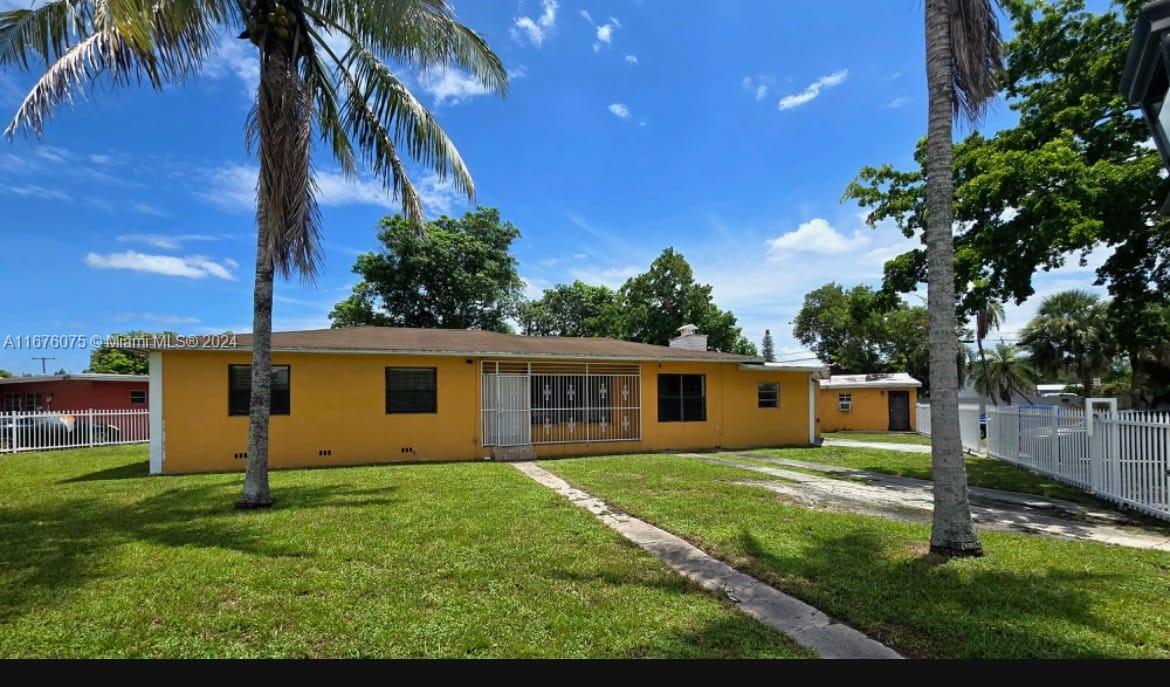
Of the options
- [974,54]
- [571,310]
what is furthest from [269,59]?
[571,310]

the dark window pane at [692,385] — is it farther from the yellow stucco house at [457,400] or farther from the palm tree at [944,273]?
the palm tree at [944,273]

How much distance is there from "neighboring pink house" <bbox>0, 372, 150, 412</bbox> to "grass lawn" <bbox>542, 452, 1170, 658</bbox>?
85.1ft

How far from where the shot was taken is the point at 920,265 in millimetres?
12570

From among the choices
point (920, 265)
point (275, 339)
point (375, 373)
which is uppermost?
point (920, 265)

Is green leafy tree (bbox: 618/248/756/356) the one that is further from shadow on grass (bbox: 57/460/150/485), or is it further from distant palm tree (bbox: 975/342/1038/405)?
shadow on grass (bbox: 57/460/150/485)

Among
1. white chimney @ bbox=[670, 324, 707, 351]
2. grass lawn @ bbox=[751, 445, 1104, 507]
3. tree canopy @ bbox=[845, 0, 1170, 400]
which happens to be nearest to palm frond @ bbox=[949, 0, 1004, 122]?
tree canopy @ bbox=[845, 0, 1170, 400]

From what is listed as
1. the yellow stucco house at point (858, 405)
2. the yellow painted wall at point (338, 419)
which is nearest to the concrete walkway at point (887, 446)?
the yellow stucco house at point (858, 405)

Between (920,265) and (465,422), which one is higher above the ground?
(920,265)

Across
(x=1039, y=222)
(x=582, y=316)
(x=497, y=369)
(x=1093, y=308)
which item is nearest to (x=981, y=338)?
(x=1093, y=308)

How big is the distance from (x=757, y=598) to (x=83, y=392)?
29603mm
